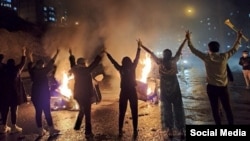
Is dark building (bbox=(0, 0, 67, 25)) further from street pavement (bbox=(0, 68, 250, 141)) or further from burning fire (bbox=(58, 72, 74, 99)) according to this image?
street pavement (bbox=(0, 68, 250, 141))

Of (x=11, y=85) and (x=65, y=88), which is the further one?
(x=65, y=88)

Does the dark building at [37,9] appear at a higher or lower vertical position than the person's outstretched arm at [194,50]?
higher

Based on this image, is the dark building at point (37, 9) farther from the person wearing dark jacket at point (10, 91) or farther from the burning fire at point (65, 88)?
the person wearing dark jacket at point (10, 91)

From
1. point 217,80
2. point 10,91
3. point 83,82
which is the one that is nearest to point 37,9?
point 10,91

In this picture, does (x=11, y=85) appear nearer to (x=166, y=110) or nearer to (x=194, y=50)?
(x=166, y=110)

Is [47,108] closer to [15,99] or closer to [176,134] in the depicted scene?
[15,99]

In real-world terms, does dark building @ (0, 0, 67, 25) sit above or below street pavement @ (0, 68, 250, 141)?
above

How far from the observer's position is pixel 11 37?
89.1 ft

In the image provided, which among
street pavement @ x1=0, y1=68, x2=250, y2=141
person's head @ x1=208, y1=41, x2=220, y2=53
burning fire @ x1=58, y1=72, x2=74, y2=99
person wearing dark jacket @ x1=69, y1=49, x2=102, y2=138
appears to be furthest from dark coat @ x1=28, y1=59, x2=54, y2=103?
burning fire @ x1=58, y1=72, x2=74, y2=99

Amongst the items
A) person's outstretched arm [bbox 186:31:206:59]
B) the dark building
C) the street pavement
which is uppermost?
the dark building

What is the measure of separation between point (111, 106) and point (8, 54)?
1652 cm

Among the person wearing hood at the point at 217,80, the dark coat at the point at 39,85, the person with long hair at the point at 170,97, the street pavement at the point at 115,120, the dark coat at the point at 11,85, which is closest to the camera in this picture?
the person wearing hood at the point at 217,80

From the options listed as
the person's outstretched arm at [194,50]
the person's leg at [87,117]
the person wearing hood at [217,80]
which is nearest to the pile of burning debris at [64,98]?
the person's leg at [87,117]

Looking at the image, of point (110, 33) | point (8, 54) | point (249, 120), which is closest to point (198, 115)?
point (249, 120)
